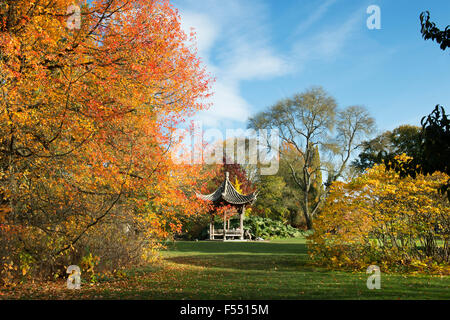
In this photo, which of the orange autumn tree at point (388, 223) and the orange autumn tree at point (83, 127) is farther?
the orange autumn tree at point (388, 223)

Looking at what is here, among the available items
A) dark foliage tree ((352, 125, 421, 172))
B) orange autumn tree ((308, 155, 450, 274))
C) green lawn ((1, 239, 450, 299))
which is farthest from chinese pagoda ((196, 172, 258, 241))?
green lawn ((1, 239, 450, 299))

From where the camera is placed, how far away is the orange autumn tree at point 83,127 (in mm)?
6566

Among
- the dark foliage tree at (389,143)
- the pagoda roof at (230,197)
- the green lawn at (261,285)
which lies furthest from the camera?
the dark foliage tree at (389,143)

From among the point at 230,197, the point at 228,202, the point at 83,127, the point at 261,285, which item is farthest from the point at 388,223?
the point at 230,197

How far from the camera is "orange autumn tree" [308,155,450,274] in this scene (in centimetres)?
787

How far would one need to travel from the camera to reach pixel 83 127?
736 cm

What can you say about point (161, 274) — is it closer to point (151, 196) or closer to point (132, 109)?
point (151, 196)

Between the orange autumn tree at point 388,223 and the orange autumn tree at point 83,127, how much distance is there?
447cm

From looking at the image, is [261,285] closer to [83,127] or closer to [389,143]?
[83,127]

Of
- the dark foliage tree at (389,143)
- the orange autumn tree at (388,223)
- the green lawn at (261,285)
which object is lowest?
the green lawn at (261,285)

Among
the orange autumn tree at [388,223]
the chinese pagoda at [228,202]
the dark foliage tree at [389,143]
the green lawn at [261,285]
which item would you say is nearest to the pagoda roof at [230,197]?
the chinese pagoda at [228,202]

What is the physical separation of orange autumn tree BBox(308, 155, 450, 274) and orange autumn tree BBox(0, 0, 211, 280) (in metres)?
4.47

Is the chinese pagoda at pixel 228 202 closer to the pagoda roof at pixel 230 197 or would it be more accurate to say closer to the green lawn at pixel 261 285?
the pagoda roof at pixel 230 197
